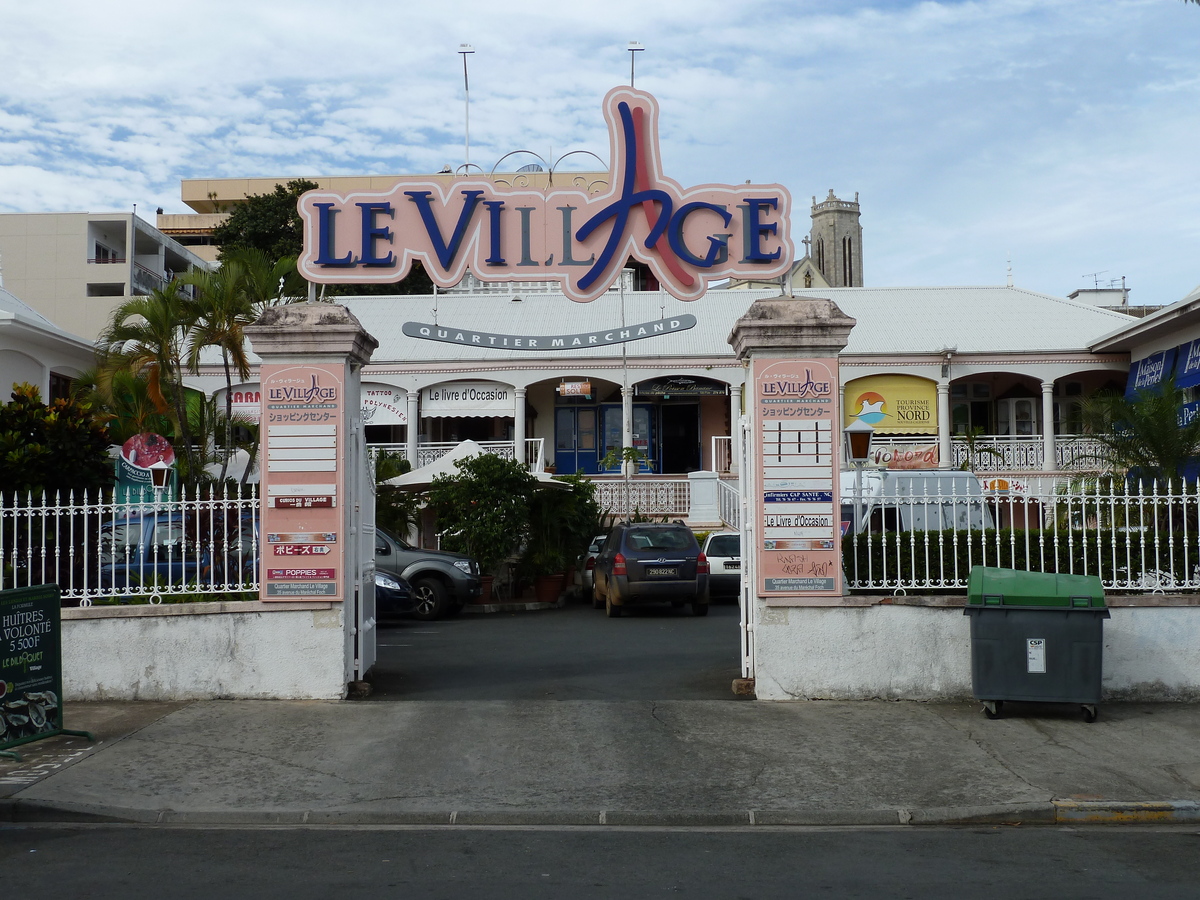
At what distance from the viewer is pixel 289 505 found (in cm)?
961

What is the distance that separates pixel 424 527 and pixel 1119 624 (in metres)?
16.3

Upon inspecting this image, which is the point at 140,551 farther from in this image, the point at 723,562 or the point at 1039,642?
the point at 723,562

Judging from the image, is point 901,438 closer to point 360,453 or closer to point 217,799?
point 360,453

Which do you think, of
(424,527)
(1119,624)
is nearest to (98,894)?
(1119,624)

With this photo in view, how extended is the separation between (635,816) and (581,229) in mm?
5830

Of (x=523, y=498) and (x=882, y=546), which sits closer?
(x=882, y=546)

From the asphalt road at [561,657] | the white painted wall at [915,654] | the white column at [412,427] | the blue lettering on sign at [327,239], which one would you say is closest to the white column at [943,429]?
the asphalt road at [561,657]

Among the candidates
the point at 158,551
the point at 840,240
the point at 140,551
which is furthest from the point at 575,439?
the point at 840,240

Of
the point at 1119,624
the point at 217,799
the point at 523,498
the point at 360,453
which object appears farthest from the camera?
the point at 523,498

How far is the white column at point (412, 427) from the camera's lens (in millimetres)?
26516

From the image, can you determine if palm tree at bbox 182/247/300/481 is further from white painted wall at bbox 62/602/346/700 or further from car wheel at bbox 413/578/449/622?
white painted wall at bbox 62/602/346/700

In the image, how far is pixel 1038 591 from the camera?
8727mm

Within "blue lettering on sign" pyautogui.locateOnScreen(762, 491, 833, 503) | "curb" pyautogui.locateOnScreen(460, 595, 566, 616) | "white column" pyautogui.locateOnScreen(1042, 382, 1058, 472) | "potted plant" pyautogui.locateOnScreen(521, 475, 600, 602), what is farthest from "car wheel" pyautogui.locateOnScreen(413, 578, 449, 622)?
"white column" pyautogui.locateOnScreen(1042, 382, 1058, 472)

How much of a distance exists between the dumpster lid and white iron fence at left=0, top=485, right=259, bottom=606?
20.5ft
